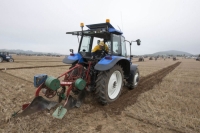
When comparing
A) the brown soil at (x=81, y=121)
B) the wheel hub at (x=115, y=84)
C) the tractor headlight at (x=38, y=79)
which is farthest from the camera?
the wheel hub at (x=115, y=84)

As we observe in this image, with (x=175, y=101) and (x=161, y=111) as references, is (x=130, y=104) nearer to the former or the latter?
(x=161, y=111)

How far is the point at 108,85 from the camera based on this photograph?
3979 millimetres

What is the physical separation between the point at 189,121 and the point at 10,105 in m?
4.45

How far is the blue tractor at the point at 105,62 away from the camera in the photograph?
3709mm

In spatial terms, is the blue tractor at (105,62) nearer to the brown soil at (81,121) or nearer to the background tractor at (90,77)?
the background tractor at (90,77)

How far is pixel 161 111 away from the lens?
3582 millimetres

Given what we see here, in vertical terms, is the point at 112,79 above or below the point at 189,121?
above

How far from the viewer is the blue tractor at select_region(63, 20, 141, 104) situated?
371 centimetres

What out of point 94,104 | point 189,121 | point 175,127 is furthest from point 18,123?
point 189,121

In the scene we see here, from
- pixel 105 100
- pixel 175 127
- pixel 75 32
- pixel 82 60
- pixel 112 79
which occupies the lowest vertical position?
pixel 175 127

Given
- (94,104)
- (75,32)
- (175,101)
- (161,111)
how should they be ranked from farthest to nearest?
(75,32)
(175,101)
(94,104)
(161,111)

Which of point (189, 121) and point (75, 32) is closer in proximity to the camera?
point (189, 121)

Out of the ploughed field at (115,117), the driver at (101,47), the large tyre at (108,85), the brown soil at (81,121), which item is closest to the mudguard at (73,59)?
the driver at (101,47)

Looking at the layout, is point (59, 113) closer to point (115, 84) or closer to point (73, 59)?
point (115, 84)
